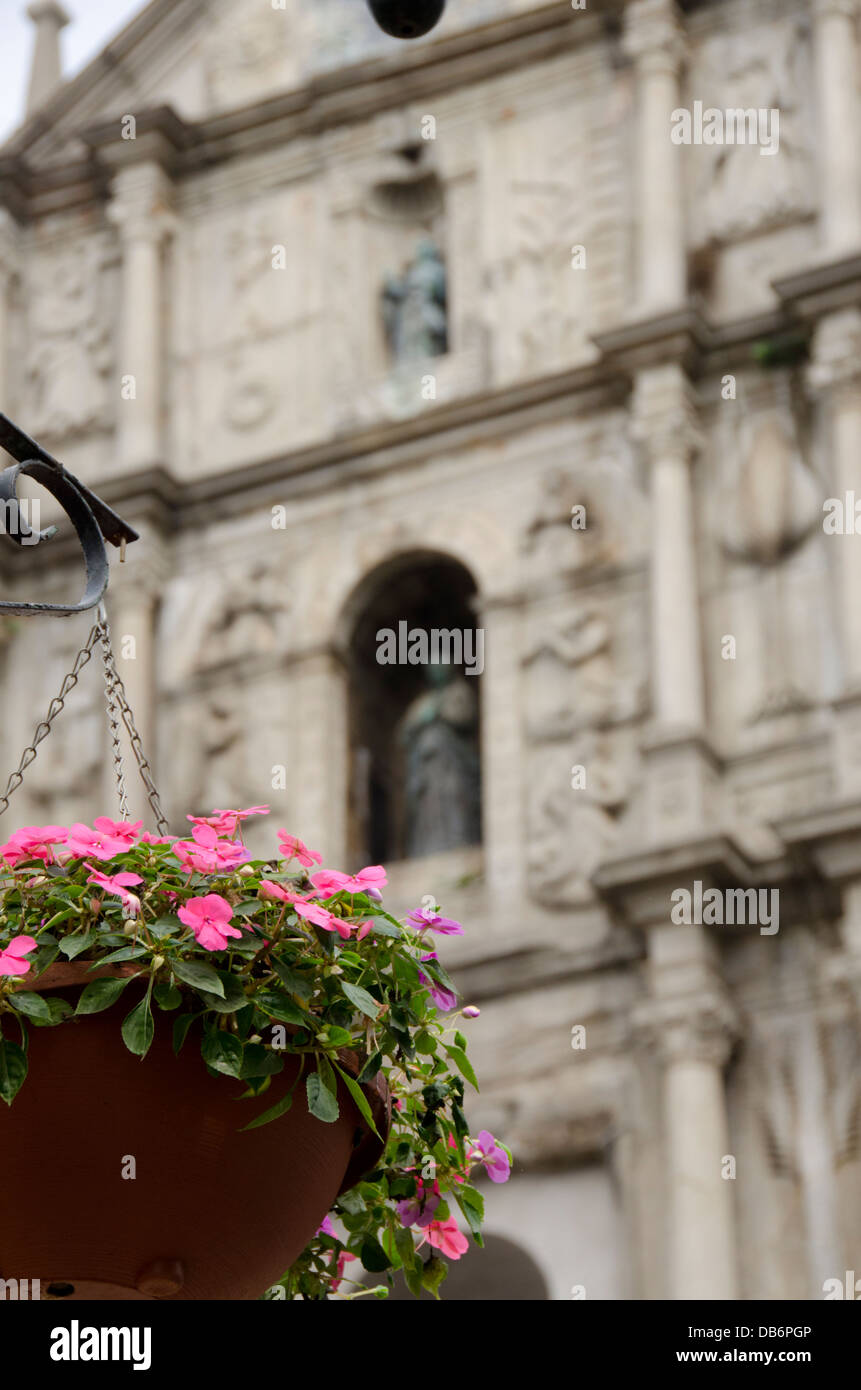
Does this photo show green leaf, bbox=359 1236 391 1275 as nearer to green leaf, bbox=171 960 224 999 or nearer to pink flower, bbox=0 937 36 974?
green leaf, bbox=171 960 224 999

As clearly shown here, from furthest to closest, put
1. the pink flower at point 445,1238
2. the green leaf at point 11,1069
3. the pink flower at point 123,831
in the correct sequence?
the pink flower at point 445,1238 → the pink flower at point 123,831 → the green leaf at point 11,1069

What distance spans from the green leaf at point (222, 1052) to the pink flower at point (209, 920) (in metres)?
0.11

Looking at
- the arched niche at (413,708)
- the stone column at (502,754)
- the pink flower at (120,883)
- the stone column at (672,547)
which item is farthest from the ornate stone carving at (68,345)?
the pink flower at (120,883)

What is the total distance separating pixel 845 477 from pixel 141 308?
4.13 m

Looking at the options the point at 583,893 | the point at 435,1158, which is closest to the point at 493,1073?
the point at 583,893

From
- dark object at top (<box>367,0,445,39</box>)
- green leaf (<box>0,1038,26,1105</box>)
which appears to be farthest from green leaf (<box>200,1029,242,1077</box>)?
dark object at top (<box>367,0,445,39</box>)

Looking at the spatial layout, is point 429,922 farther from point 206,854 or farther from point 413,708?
point 413,708

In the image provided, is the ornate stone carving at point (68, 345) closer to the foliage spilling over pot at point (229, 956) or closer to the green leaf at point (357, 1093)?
the foliage spilling over pot at point (229, 956)

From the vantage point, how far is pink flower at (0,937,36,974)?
3395 millimetres

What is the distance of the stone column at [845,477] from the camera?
38.1 ft

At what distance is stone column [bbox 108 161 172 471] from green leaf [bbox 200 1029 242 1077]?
10721 mm

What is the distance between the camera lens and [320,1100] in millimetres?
3502

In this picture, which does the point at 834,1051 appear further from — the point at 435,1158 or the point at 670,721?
the point at 435,1158

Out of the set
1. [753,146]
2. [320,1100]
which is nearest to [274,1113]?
[320,1100]
